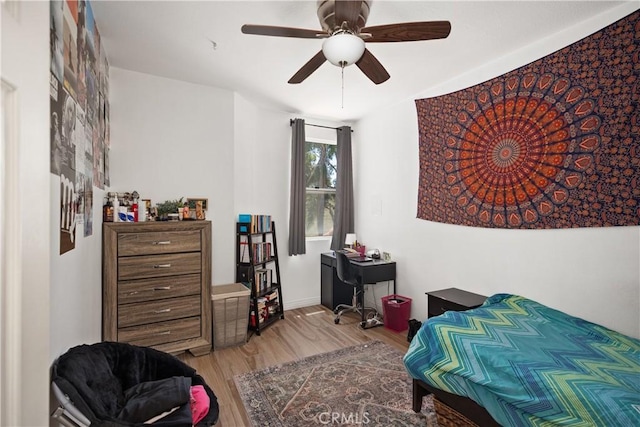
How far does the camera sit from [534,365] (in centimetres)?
155

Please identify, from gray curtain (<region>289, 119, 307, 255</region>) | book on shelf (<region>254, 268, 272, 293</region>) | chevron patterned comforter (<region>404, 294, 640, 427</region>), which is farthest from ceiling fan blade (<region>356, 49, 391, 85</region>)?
book on shelf (<region>254, 268, 272, 293</region>)

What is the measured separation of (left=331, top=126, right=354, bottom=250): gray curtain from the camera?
4.38 metres

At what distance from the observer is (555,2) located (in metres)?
1.93

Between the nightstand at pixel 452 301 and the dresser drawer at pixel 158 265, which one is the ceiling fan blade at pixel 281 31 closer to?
the dresser drawer at pixel 158 265

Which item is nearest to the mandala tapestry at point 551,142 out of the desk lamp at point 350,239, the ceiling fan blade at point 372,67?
the ceiling fan blade at point 372,67

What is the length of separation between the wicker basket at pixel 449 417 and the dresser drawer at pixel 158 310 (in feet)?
7.00

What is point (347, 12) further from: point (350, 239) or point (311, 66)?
point (350, 239)

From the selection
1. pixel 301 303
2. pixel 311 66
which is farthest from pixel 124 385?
pixel 301 303

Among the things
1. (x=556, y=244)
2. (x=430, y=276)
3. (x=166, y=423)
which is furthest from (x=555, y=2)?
(x=166, y=423)

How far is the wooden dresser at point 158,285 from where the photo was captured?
2475 mm

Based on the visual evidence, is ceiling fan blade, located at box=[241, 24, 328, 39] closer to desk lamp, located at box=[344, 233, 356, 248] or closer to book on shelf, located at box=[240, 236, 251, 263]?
book on shelf, located at box=[240, 236, 251, 263]

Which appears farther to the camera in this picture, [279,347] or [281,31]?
[279,347]

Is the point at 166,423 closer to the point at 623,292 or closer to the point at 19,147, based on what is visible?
the point at 19,147

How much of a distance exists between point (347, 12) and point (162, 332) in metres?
2.84
